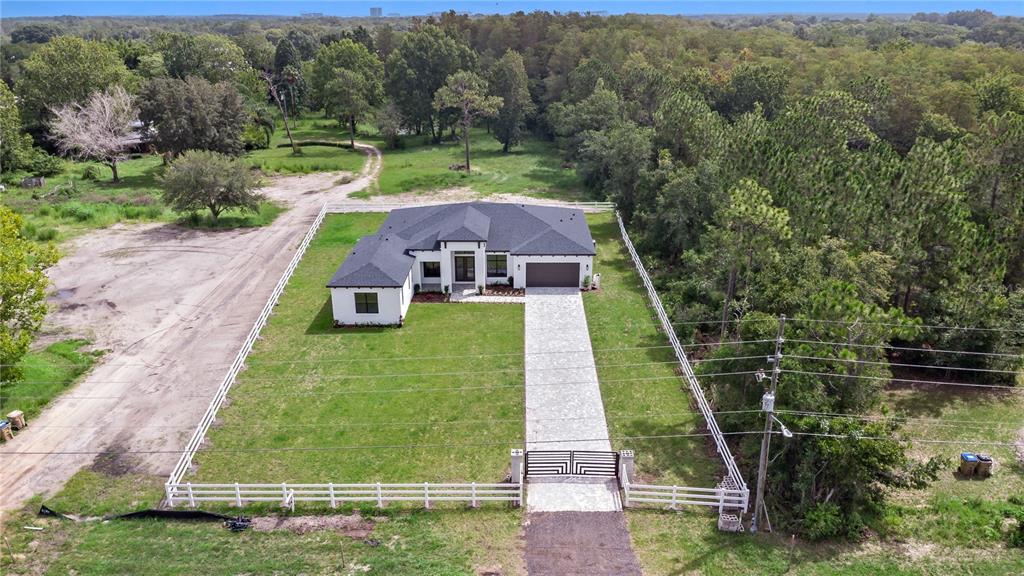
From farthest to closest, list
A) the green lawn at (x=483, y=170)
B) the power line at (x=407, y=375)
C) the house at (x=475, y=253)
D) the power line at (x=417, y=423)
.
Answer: the green lawn at (x=483, y=170) → the house at (x=475, y=253) → the power line at (x=407, y=375) → the power line at (x=417, y=423)

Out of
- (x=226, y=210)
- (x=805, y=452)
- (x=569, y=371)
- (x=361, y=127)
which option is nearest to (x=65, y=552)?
(x=569, y=371)

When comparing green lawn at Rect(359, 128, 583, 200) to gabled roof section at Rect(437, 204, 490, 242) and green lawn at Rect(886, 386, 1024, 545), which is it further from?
green lawn at Rect(886, 386, 1024, 545)

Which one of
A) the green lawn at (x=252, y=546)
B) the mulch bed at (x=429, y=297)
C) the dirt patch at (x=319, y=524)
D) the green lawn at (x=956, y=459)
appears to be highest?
the mulch bed at (x=429, y=297)

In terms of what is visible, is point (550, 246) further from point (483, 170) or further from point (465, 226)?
point (483, 170)

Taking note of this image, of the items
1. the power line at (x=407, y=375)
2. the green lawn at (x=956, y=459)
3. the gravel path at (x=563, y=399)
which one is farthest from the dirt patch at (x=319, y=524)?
the green lawn at (x=956, y=459)

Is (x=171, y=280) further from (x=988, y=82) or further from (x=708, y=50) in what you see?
(x=708, y=50)

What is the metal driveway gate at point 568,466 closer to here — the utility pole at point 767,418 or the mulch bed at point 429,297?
the utility pole at point 767,418

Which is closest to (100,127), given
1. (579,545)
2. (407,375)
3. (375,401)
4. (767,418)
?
(407,375)
